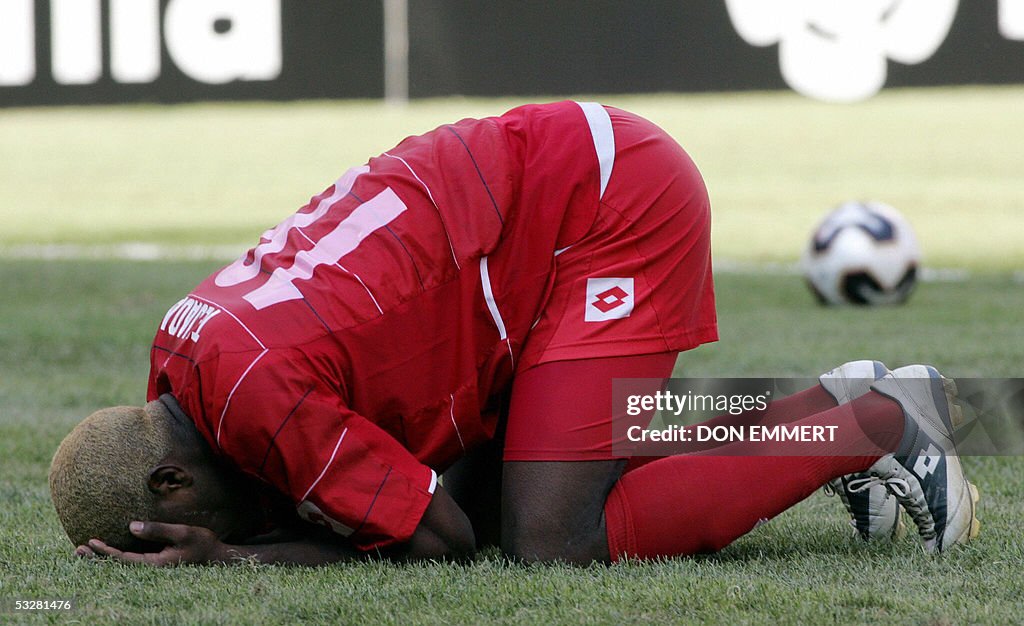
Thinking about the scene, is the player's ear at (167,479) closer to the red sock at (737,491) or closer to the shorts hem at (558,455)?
the shorts hem at (558,455)

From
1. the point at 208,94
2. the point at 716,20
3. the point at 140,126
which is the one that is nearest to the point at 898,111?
the point at 716,20

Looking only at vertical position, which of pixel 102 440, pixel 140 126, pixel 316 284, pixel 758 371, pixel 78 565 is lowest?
pixel 140 126

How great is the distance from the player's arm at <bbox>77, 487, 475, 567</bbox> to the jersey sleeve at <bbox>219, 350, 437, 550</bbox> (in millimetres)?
54

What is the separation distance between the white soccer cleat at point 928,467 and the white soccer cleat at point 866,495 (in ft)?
0.15

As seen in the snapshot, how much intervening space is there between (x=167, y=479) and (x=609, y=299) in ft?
3.20

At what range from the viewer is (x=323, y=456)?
8.82 ft

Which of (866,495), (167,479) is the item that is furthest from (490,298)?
(866,495)

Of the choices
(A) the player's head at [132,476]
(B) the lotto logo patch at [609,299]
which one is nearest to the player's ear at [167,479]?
(A) the player's head at [132,476]

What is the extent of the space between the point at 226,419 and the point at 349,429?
0.76 ft

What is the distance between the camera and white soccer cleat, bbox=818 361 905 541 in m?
2.96

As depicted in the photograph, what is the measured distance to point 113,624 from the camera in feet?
8.22

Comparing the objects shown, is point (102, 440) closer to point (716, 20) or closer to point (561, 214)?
point (561, 214)

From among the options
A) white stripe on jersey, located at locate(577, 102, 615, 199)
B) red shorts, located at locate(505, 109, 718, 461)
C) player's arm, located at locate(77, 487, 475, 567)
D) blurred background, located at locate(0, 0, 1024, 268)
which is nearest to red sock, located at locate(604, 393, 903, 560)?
red shorts, located at locate(505, 109, 718, 461)

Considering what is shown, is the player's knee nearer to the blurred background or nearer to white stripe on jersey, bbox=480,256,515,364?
white stripe on jersey, bbox=480,256,515,364
